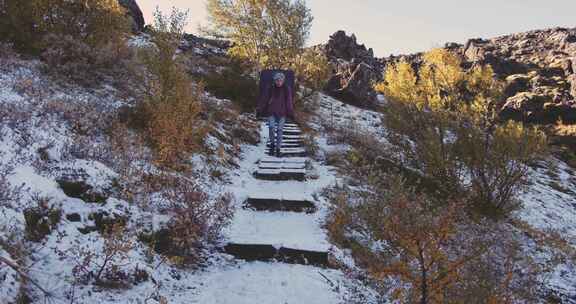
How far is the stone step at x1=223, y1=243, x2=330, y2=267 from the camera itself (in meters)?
4.80

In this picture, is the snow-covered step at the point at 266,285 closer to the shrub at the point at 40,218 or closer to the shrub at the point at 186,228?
the shrub at the point at 186,228

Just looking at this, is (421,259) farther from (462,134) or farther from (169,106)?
(462,134)

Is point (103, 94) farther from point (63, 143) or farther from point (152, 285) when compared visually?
point (152, 285)

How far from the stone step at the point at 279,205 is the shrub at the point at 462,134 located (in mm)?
5273

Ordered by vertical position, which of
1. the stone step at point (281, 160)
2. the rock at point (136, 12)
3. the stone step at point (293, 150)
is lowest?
the stone step at point (281, 160)

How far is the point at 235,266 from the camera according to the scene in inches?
183

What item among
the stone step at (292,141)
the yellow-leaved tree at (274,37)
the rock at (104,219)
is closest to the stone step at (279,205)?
the rock at (104,219)

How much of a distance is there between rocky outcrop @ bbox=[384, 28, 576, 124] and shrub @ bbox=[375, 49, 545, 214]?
5.39ft

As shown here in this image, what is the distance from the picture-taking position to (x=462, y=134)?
1083cm

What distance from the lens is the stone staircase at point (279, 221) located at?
4.85 meters

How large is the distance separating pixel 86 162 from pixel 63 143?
527 mm

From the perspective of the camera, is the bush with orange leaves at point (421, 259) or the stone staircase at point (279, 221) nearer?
the bush with orange leaves at point (421, 259)

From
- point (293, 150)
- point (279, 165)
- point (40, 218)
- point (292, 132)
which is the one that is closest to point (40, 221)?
point (40, 218)

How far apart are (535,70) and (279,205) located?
37.1m
